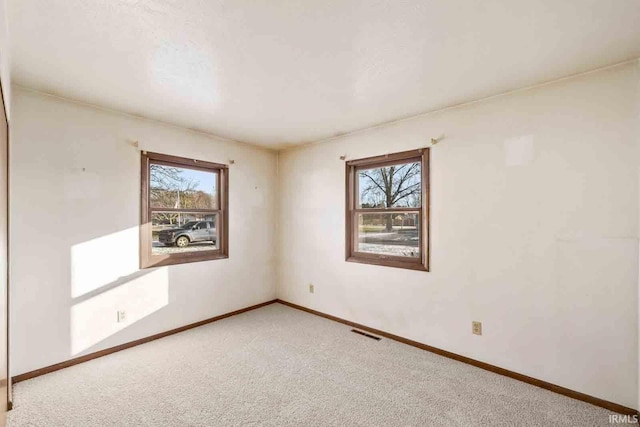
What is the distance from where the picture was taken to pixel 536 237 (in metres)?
2.32

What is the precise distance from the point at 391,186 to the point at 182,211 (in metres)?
2.51

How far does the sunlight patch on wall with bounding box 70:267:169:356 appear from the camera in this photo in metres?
2.63

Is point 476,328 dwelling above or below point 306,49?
below

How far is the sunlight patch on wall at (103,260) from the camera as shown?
2.62m

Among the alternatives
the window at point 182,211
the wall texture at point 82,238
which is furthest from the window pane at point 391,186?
the wall texture at point 82,238

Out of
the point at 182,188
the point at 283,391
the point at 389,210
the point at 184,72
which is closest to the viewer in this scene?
the point at 184,72

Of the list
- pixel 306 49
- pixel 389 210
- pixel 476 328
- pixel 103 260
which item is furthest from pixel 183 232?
pixel 476 328

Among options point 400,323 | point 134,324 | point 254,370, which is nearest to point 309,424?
point 254,370

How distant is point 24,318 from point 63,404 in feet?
2.75

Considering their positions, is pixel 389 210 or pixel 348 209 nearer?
pixel 389 210

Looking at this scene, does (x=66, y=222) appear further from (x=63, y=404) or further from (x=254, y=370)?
(x=254, y=370)

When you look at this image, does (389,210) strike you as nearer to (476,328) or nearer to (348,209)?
(348,209)

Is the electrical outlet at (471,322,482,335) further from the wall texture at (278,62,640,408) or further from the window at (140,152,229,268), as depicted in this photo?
the window at (140,152,229,268)

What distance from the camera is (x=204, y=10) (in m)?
→ 1.49
